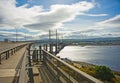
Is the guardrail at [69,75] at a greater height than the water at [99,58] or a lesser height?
greater

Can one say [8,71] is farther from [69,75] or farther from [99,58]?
[99,58]

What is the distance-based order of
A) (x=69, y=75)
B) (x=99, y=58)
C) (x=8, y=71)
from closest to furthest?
(x=69, y=75)
(x=8, y=71)
(x=99, y=58)

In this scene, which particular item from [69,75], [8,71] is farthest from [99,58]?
[69,75]

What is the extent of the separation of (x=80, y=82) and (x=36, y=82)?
352 cm

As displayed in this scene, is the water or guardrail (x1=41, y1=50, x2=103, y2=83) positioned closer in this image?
guardrail (x1=41, y1=50, x2=103, y2=83)

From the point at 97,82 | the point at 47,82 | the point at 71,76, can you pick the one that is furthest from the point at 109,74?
the point at 97,82

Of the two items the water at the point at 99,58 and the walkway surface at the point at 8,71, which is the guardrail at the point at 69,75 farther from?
the water at the point at 99,58

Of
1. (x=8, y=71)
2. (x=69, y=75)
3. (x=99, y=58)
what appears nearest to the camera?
(x=69, y=75)

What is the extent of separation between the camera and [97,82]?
110 inches

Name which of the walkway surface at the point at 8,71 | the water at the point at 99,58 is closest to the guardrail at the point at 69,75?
the walkway surface at the point at 8,71

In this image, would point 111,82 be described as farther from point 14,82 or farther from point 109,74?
point 14,82

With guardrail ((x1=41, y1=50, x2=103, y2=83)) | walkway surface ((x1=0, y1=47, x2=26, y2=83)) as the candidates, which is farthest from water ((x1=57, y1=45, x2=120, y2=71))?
guardrail ((x1=41, y1=50, x2=103, y2=83))

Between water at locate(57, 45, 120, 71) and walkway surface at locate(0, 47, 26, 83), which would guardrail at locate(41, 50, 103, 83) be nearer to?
walkway surface at locate(0, 47, 26, 83)

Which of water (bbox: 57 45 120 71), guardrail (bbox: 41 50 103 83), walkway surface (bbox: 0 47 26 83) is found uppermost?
guardrail (bbox: 41 50 103 83)
